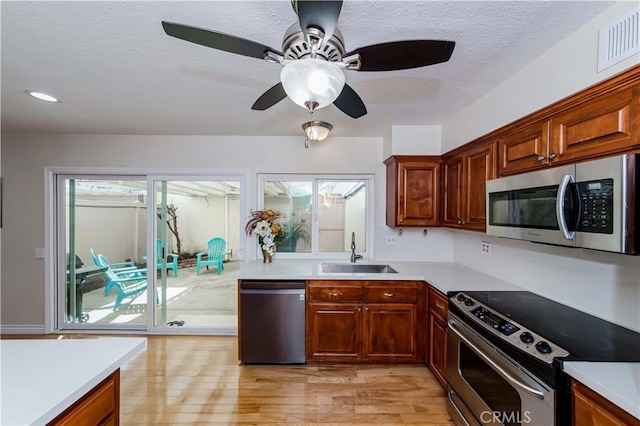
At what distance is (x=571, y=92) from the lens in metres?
1.50

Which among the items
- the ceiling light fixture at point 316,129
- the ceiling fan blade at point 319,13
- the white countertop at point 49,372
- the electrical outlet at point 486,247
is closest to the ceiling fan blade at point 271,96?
the ceiling fan blade at point 319,13

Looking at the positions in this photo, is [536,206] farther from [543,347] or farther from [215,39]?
[215,39]

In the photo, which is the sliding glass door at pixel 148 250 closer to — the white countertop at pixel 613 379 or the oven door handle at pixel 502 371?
the oven door handle at pixel 502 371

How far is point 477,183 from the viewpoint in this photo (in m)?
2.27

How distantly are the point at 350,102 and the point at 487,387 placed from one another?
5.95 feet

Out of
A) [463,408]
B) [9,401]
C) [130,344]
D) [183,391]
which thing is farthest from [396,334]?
[9,401]

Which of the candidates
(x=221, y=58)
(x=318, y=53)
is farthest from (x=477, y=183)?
(x=221, y=58)

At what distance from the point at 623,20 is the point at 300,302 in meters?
2.71

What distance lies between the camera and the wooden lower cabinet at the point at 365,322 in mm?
2609

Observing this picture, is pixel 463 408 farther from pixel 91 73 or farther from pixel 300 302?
pixel 91 73

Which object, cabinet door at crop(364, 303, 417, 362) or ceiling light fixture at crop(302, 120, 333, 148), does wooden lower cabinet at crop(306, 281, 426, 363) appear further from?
ceiling light fixture at crop(302, 120, 333, 148)

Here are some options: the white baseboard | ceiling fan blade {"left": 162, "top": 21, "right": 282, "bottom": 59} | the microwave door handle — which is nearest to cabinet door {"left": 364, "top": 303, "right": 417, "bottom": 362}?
the microwave door handle

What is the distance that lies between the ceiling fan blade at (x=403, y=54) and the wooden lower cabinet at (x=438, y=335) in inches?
68.7

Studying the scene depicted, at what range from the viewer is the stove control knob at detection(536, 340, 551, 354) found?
1228 millimetres
